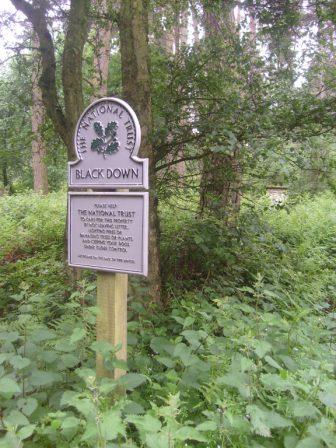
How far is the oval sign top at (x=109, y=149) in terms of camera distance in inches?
111

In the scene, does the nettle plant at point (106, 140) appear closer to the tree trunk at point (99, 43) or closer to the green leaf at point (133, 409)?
the green leaf at point (133, 409)

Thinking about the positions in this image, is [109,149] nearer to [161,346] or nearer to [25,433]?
[161,346]

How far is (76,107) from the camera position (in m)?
5.36

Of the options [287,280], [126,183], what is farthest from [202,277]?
[126,183]

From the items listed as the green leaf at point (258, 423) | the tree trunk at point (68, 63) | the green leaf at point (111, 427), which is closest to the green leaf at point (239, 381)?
the green leaf at point (258, 423)

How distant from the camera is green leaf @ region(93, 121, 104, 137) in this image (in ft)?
9.84

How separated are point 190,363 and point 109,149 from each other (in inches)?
61.7

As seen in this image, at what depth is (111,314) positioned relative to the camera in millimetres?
2885

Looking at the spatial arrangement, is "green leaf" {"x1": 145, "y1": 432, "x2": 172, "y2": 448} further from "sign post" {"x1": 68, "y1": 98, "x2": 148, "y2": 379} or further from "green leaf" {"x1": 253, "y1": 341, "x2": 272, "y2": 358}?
"sign post" {"x1": 68, "y1": 98, "x2": 148, "y2": 379}

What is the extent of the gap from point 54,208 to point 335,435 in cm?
1007

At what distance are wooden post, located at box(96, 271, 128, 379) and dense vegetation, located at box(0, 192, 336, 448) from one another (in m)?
0.10

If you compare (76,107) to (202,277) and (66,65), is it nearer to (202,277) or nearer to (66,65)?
(66,65)

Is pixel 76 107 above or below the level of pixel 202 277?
above

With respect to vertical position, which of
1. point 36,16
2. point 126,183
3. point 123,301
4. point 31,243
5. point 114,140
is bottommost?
point 31,243
